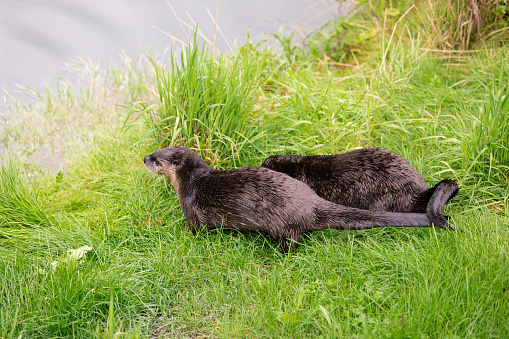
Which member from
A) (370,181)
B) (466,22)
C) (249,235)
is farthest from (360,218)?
(466,22)

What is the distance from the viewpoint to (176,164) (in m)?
2.98

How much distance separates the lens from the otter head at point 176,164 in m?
2.95

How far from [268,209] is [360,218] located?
21.2 inches

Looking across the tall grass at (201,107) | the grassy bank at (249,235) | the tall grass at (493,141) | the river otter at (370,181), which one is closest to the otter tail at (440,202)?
the river otter at (370,181)

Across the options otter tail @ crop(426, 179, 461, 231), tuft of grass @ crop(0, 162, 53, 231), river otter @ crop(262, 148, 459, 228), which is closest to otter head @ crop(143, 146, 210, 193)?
river otter @ crop(262, 148, 459, 228)

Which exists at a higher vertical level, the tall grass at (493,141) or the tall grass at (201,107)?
the tall grass at (201,107)

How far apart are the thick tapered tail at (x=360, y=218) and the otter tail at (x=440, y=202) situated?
0.17 feet

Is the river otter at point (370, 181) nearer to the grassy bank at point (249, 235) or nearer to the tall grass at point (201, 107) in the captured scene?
the grassy bank at point (249, 235)

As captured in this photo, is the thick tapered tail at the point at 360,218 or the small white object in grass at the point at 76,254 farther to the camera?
the small white object in grass at the point at 76,254

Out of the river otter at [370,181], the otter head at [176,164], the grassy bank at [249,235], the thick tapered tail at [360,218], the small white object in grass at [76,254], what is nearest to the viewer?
the grassy bank at [249,235]

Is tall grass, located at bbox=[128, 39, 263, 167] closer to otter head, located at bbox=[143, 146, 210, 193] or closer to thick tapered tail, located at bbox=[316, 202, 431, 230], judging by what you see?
otter head, located at bbox=[143, 146, 210, 193]

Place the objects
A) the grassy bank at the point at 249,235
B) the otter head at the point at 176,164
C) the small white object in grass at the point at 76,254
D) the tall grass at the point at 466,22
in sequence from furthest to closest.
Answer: the tall grass at the point at 466,22 < the otter head at the point at 176,164 < the small white object in grass at the point at 76,254 < the grassy bank at the point at 249,235

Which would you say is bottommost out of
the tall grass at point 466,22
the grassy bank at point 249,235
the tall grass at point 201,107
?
the grassy bank at point 249,235

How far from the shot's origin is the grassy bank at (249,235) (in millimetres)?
2107
